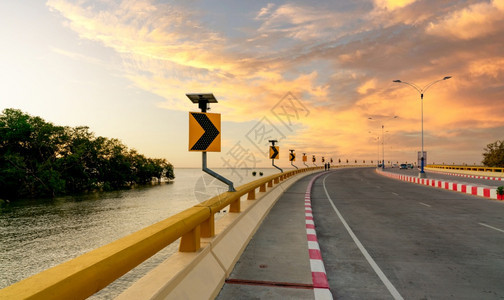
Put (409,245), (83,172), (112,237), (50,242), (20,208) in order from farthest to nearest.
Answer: (83,172) → (20,208) → (112,237) → (50,242) → (409,245)

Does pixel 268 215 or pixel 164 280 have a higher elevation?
pixel 164 280

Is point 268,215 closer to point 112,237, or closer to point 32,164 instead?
point 112,237

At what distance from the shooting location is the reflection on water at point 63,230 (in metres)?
19.4

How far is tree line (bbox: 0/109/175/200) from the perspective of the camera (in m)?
48.6

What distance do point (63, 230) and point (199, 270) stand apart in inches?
1405

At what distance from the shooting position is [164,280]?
2914 mm

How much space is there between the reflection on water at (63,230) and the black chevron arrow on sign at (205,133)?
8841 millimetres

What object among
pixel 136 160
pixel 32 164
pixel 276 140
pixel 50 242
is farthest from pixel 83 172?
pixel 276 140

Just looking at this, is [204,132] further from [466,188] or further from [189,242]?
[466,188]

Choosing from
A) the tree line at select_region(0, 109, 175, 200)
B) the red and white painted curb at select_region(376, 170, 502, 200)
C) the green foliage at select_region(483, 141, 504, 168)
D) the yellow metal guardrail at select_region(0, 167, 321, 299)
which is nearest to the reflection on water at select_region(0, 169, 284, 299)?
the tree line at select_region(0, 109, 175, 200)

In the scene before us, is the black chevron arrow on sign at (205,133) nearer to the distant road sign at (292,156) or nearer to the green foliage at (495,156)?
the distant road sign at (292,156)

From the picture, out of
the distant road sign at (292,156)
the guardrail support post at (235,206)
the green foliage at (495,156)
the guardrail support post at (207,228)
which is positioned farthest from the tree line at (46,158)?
the green foliage at (495,156)

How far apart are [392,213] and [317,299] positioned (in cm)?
950

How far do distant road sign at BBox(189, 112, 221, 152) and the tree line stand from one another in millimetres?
54176
